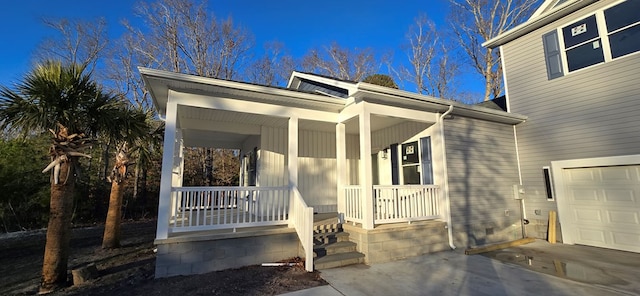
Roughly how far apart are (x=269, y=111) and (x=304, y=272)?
304 cm

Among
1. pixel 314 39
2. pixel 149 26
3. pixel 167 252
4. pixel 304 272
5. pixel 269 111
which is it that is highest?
pixel 314 39

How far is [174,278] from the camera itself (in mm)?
4344

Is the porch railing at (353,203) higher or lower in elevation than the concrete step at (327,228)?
higher

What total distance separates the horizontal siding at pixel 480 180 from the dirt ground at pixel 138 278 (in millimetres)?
3851

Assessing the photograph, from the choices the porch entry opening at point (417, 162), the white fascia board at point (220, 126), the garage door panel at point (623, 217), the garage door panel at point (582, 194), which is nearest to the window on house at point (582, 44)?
the garage door panel at point (582, 194)

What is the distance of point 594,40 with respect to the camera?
6594 mm

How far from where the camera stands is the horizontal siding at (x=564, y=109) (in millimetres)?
5996

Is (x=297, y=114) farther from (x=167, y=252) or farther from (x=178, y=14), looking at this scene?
(x=178, y=14)

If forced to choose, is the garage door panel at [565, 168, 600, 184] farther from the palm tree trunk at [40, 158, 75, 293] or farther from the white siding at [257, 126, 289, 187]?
the palm tree trunk at [40, 158, 75, 293]

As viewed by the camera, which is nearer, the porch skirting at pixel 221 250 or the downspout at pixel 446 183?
the porch skirting at pixel 221 250

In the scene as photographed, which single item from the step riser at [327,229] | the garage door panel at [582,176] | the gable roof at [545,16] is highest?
the gable roof at [545,16]

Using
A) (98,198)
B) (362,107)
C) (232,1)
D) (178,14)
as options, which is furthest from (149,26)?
(362,107)

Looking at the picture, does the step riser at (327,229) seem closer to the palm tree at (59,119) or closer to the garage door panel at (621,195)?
the palm tree at (59,119)

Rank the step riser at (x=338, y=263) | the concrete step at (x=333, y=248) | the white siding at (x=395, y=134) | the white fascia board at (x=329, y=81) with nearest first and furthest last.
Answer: the step riser at (x=338, y=263)
the concrete step at (x=333, y=248)
the white fascia board at (x=329, y=81)
the white siding at (x=395, y=134)
